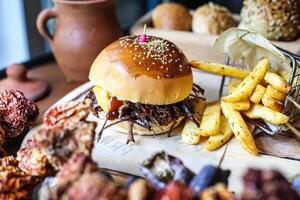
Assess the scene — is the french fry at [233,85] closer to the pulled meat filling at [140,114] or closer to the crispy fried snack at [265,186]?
the pulled meat filling at [140,114]

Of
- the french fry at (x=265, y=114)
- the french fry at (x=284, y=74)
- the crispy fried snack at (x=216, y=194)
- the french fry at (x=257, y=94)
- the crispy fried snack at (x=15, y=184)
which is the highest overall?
the crispy fried snack at (x=216, y=194)

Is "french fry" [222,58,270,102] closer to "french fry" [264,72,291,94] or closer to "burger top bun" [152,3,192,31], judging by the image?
"french fry" [264,72,291,94]

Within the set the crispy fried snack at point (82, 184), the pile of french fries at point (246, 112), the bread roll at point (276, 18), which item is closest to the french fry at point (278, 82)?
the pile of french fries at point (246, 112)

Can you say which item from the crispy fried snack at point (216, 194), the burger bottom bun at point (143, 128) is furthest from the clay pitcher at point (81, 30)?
the crispy fried snack at point (216, 194)

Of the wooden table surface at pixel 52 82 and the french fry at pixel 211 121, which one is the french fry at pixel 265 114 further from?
the wooden table surface at pixel 52 82

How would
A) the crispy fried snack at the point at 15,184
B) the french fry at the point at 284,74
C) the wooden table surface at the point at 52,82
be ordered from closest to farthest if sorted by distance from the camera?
1. the crispy fried snack at the point at 15,184
2. the french fry at the point at 284,74
3. the wooden table surface at the point at 52,82

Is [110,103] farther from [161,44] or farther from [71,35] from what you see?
[71,35]

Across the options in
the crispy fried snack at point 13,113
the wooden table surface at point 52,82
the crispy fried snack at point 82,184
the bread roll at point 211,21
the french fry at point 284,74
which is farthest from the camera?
the bread roll at point 211,21

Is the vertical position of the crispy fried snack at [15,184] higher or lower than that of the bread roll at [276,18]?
lower

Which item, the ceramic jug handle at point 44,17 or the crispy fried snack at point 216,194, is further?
the ceramic jug handle at point 44,17

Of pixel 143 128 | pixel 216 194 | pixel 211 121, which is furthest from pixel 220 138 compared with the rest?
pixel 216 194
